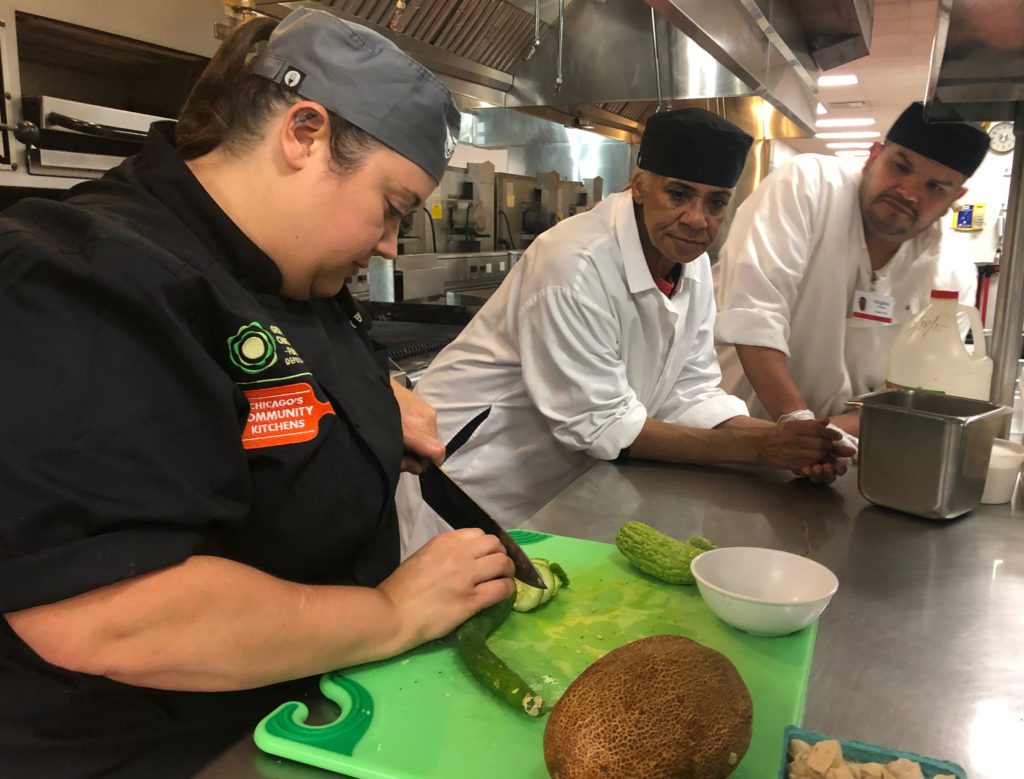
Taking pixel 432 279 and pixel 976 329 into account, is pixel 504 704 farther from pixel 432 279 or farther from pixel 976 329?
pixel 432 279

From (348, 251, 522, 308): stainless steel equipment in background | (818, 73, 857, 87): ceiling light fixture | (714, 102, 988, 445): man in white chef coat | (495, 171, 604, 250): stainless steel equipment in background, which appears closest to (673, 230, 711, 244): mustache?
(714, 102, 988, 445): man in white chef coat

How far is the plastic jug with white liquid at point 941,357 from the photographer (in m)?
1.75

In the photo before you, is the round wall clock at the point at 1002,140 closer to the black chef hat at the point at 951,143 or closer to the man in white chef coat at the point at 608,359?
the black chef hat at the point at 951,143

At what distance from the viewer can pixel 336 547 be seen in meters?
0.98

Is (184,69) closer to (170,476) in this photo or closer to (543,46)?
(543,46)

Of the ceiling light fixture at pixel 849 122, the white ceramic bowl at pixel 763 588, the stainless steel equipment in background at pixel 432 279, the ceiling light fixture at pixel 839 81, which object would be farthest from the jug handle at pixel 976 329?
the ceiling light fixture at pixel 849 122

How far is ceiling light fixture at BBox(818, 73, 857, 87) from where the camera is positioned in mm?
8891

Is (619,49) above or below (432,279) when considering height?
above

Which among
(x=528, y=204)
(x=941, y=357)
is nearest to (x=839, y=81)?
(x=528, y=204)

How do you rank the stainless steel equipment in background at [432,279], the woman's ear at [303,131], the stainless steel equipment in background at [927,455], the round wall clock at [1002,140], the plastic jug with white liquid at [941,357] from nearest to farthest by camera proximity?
the woman's ear at [303,131] < the stainless steel equipment in background at [927,455] < the plastic jug with white liquid at [941,357] < the stainless steel equipment in background at [432,279] < the round wall clock at [1002,140]

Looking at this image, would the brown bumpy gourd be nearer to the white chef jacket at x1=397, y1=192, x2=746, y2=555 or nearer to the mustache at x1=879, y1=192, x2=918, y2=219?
the white chef jacket at x1=397, y1=192, x2=746, y2=555

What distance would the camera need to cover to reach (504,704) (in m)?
0.84

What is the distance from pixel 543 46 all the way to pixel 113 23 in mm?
2466

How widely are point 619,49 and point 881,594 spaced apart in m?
4.11
